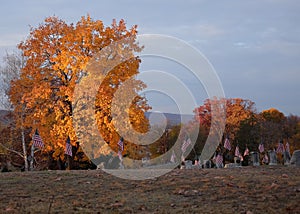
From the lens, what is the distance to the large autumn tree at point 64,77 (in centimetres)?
2447

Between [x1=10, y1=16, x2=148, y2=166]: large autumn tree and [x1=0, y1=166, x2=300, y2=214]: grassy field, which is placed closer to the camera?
[x1=0, y1=166, x2=300, y2=214]: grassy field

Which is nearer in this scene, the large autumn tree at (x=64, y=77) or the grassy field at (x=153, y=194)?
the grassy field at (x=153, y=194)

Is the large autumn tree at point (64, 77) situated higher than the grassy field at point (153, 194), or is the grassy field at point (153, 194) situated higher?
the large autumn tree at point (64, 77)

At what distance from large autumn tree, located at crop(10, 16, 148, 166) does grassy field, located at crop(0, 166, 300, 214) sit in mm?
9655

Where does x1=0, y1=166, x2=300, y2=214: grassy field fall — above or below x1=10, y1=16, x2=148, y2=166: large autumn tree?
below

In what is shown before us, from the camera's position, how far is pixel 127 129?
24359 millimetres

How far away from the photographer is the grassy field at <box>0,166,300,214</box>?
33.0ft

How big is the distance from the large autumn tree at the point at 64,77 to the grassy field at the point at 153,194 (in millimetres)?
9655

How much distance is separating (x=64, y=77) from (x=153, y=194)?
1587cm

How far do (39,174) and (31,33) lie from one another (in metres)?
14.0

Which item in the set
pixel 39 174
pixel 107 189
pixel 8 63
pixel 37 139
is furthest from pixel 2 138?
pixel 107 189

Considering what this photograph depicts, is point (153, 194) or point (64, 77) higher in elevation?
point (64, 77)

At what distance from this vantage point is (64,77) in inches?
1035

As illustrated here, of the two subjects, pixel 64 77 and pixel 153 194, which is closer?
pixel 153 194
